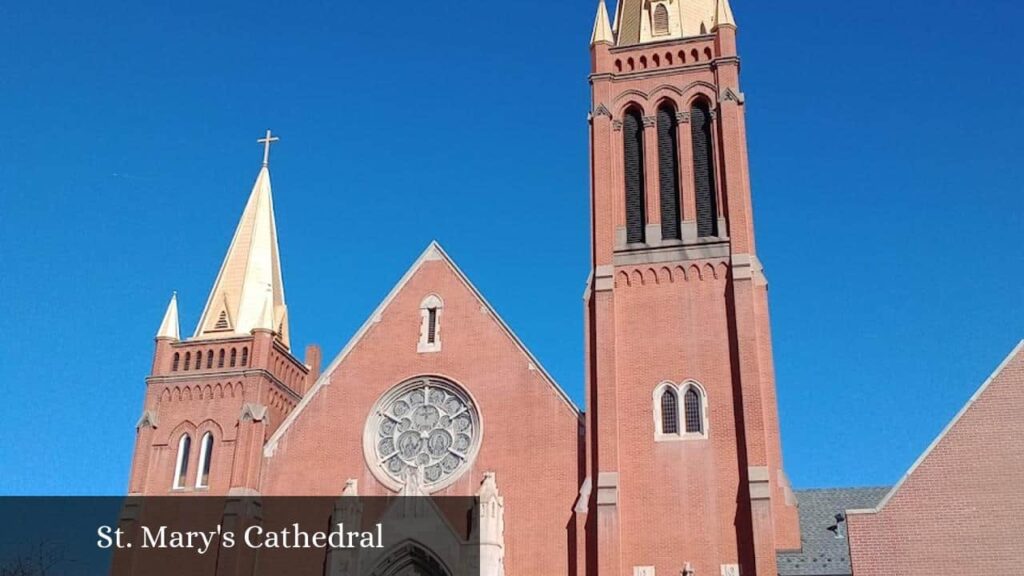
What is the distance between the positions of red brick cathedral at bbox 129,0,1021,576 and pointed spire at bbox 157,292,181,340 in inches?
2.5

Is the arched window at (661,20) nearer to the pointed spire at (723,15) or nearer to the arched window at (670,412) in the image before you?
the pointed spire at (723,15)

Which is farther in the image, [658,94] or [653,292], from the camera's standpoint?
[658,94]

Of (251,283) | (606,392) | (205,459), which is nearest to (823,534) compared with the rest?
(606,392)

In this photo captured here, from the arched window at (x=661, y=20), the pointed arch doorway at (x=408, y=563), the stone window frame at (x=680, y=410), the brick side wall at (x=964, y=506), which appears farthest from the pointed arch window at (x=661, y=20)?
the pointed arch doorway at (x=408, y=563)

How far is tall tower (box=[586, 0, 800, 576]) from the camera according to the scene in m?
26.5

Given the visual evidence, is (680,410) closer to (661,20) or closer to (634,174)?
(634,174)

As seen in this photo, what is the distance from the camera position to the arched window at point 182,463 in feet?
108

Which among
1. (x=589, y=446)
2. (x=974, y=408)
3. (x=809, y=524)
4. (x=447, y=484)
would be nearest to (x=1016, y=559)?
(x=974, y=408)

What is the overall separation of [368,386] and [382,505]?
3.90 metres

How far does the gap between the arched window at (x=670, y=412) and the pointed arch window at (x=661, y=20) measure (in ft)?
39.7

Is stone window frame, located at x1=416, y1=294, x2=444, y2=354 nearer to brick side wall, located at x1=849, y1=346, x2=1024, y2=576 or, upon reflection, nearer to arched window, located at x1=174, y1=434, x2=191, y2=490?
arched window, located at x1=174, y1=434, x2=191, y2=490

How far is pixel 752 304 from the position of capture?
2822 cm

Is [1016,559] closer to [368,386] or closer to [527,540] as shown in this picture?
[527,540]

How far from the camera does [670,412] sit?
92.8 feet
